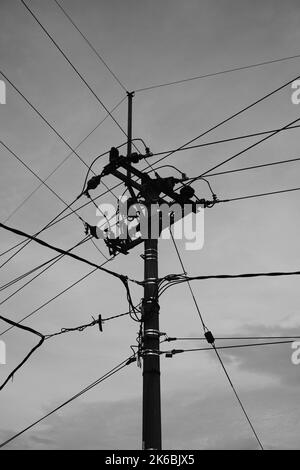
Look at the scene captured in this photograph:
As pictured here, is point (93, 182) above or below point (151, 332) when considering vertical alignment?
above

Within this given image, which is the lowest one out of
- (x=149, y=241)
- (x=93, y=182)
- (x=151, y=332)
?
(x=151, y=332)

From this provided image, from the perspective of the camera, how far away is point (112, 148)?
36.3ft

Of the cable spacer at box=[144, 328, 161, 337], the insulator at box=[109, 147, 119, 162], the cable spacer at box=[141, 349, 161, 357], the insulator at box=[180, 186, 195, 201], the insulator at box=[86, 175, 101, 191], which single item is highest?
the insulator at box=[109, 147, 119, 162]

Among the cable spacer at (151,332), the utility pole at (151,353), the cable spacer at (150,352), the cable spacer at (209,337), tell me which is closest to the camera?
the utility pole at (151,353)

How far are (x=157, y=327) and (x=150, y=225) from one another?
252 centimetres

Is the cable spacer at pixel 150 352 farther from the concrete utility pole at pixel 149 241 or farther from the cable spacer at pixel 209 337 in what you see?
the cable spacer at pixel 209 337

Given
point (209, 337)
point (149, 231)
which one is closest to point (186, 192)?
point (149, 231)

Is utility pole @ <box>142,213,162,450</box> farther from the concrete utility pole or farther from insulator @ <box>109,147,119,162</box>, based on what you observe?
insulator @ <box>109,147,119,162</box>

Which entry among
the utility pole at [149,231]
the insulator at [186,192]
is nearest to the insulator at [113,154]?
the utility pole at [149,231]

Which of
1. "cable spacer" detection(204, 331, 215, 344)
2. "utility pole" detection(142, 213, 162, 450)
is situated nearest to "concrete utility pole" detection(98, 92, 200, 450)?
"utility pole" detection(142, 213, 162, 450)

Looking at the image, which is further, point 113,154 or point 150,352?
point 113,154

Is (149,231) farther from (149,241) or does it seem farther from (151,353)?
(151,353)
